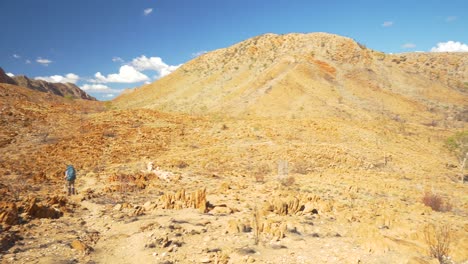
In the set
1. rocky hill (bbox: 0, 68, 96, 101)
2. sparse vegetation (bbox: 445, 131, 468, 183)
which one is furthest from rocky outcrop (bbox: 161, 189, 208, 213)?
rocky hill (bbox: 0, 68, 96, 101)

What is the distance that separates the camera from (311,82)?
3875 centimetres

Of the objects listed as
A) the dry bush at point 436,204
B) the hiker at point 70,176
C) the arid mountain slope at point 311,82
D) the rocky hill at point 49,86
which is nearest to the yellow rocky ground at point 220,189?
the dry bush at point 436,204

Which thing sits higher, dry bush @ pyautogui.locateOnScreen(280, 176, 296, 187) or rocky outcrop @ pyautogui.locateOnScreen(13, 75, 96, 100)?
rocky outcrop @ pyautogui.locateOnScreen(13, 75, 96, 100)

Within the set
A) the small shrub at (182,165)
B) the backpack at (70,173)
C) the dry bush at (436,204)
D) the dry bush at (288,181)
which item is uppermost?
the backpack at (70,173)

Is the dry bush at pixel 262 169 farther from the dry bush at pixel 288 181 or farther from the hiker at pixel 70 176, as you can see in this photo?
the hiker at pixel 70 176

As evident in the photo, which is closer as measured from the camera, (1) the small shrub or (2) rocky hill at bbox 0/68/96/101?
(1) the small shrub

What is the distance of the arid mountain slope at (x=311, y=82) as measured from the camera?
3512cm

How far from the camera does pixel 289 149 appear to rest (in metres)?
21.3

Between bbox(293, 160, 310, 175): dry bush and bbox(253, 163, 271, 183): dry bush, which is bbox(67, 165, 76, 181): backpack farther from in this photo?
bbox(293, 160, 310, 175): dry bush

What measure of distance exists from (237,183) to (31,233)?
849cm

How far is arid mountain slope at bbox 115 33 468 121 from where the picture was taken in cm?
3512

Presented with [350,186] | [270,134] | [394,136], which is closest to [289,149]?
[270,134]

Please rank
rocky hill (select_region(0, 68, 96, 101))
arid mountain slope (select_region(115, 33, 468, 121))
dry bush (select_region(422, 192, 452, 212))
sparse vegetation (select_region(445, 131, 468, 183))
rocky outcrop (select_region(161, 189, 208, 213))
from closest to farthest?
rocky outcrop (select_region(161, 189, 208, 213)) → dry bush (select_region(422, 192, 452, 212)) → sparse vegetation (select_region(445, 131, 468, 183)) → arid mountain slope (select_region(115, 33, 468, 121)) → rocky hill (select_region(0, 68, 96, 101))

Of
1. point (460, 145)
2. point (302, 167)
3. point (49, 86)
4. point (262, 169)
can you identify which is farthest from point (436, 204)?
point (49, 86)
